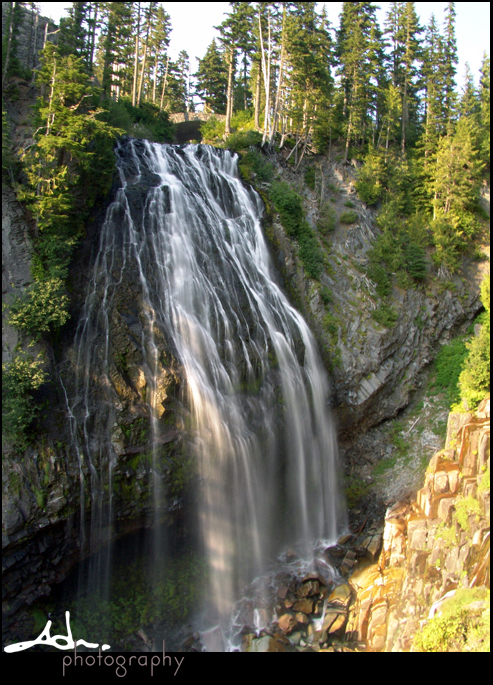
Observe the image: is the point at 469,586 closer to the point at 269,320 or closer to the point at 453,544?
the point at 453,544

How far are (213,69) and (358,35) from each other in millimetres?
15170

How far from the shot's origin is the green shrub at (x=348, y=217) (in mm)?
24297

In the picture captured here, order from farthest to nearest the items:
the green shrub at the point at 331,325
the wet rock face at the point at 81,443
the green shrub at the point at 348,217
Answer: the green shrub at the point at 348,217 < the green shrub at the point at 331,325 < the wet rock face at the point at 81,443

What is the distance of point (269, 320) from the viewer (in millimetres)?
17266

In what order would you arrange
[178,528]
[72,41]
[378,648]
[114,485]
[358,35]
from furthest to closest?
[358,35], [72,41], [178,528], [114,485], [378,648]

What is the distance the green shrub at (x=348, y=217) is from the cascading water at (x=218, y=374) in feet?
23.3

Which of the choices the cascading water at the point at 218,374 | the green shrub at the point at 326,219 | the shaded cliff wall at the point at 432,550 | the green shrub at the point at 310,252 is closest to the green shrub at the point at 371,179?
the green shrub at the point at 326,219

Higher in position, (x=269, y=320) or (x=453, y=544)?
(x=269, y=320)

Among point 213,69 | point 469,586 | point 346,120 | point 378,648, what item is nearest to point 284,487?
point 378,648

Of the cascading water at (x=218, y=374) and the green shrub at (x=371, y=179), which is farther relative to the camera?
the green shrub at (x=371, y=179)

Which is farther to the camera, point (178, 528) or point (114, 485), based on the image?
point (178, 528)

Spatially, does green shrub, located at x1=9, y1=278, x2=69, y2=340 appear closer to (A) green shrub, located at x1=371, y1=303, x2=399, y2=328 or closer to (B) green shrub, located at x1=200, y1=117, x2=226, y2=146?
(A) green shrub, located at x1=371, y1=303, x2=399, y2=328
